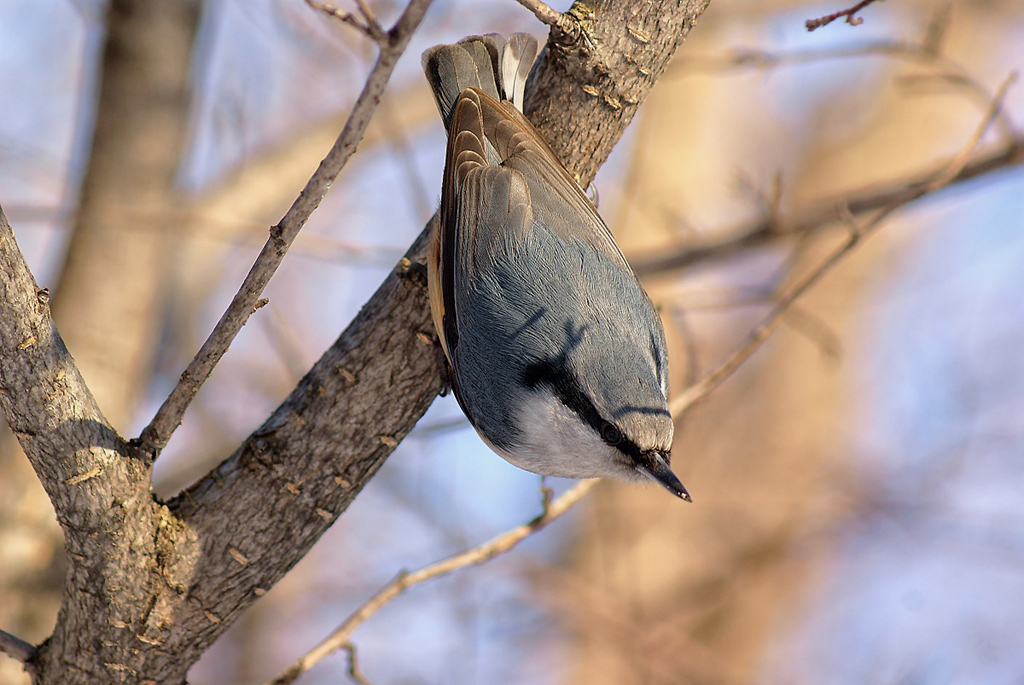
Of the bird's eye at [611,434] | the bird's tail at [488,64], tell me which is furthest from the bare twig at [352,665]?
the bird's tail at [488,64]

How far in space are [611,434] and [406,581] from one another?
0.76 metres

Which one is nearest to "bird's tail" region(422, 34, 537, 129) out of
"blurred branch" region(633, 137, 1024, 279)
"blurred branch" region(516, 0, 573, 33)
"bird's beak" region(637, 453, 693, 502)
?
"blurred branch" region(516, 0, 573, 33)

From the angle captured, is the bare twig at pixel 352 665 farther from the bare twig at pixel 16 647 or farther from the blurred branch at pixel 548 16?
the blurred branch at pixel 548 16

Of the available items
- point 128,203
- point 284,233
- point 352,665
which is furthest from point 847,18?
point 128,203

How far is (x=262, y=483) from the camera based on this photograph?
204 cm

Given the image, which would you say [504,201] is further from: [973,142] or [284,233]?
[973,142]

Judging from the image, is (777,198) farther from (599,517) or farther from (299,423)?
(599,517)

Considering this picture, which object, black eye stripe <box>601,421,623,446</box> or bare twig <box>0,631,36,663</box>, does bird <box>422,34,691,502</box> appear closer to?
black eye stripe <box>601,421,623,446</box>

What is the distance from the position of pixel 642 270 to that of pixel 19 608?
2899 mm

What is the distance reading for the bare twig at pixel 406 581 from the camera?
2.23 metres

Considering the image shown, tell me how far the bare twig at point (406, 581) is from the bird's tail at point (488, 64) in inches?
48.5

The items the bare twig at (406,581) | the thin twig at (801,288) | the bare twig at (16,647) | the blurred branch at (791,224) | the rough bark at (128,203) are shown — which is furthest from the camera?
the rough bark at (128,203)

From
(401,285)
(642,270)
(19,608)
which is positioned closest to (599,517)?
(642,270)

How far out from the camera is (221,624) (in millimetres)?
2057
